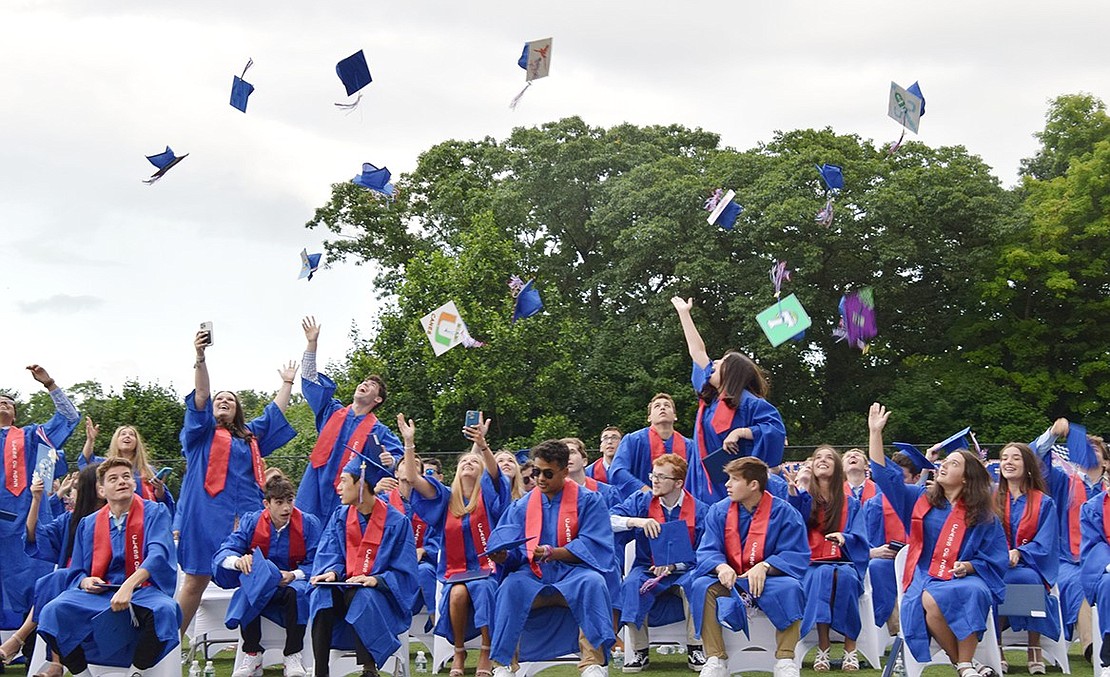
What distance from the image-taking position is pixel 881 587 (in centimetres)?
927

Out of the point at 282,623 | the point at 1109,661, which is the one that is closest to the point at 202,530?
the point at 282,623

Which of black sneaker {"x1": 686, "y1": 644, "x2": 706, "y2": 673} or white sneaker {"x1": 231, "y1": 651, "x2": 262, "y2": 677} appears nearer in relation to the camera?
white sneaker {"x1": 231, "y1": 651, "x2": 262, "y2": 677}

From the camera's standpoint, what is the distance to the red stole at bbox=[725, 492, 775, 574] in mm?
7477

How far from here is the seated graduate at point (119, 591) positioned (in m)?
7.01

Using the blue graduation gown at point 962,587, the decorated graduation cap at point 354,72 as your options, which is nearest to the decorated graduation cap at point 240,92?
the decorated graduation cap at point 354,72

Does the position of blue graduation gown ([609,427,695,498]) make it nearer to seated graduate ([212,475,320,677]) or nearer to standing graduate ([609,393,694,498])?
standing graduate ([609,393,694,498])

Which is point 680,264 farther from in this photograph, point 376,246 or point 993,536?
point 993,536

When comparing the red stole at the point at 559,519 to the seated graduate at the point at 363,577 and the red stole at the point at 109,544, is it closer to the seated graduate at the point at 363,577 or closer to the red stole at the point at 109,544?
the seated graduate at the point at 363,577

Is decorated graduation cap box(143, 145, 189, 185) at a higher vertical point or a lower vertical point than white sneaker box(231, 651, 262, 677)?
higher

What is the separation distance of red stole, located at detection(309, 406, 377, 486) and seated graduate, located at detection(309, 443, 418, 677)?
5.16 ft

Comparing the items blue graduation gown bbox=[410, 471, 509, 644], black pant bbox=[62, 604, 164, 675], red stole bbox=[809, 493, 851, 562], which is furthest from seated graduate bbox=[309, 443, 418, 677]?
red stole bbox=[809, 493, 851, 562]

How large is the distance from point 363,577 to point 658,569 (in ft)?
7.01

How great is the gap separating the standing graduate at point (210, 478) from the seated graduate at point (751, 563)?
352 centimetres

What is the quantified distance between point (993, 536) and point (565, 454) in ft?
8.24
